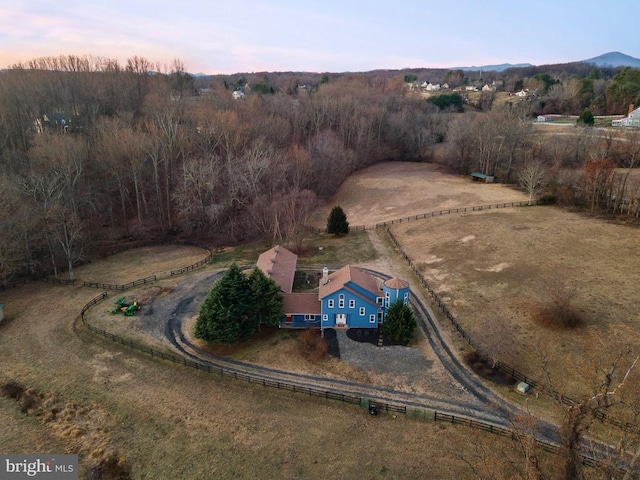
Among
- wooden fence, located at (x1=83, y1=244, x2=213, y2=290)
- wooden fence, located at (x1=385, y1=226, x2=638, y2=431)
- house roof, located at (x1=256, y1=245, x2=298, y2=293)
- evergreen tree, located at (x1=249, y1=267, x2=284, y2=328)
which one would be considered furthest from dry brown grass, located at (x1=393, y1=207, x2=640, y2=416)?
wooden fence, located at (x1=83, y1=244, x2=213, y2=290)

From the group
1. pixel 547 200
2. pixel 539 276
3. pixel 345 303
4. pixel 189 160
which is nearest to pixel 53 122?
pixel 189 160

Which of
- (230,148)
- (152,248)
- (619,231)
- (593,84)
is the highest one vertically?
(593,84)

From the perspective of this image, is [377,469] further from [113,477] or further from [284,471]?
[113,477]

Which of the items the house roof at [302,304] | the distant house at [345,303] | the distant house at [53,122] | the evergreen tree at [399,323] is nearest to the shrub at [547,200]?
the distant house at [345,303]

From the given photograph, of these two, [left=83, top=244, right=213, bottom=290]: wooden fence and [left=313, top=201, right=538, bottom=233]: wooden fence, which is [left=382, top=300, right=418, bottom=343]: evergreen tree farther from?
[left=313, top=201, right=538, bottom=233]: wooden fence

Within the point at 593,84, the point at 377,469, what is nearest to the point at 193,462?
the point at 377,469

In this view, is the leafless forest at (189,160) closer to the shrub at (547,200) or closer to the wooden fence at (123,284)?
the shrub at (547,200)
